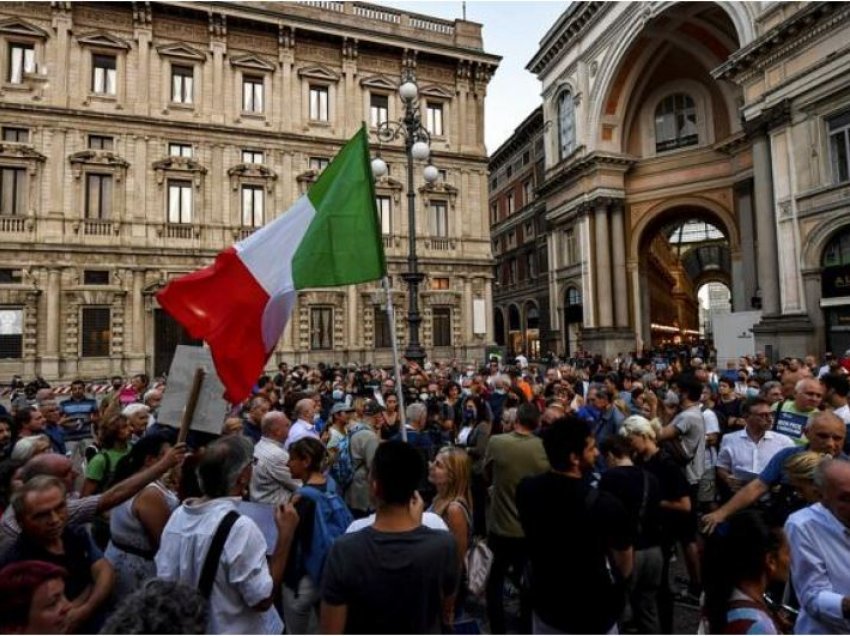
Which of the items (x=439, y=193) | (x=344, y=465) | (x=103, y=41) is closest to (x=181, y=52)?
(x=103, y=41)

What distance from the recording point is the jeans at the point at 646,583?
3.71 m

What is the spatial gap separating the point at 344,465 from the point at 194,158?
73.4ft

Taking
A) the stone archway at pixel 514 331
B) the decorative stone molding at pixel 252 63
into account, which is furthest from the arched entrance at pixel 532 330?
the decorative stone molding at pixel 252 63

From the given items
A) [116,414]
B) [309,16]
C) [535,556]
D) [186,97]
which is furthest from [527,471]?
[309,16]

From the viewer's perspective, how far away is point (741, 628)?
2.05 m

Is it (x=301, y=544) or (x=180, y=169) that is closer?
(x=301, y=544)

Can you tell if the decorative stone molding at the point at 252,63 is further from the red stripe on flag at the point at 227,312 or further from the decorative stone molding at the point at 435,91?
Answer: the red stripe on flag at the point at 227,312

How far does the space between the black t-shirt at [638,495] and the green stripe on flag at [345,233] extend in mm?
2423

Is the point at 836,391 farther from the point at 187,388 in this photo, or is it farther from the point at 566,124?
the point at 566,124

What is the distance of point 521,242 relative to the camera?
42.5 meters

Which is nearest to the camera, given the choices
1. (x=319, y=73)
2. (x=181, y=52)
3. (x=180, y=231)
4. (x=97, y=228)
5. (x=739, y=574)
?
(x=739, y=574)

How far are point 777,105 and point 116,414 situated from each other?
22453 millimetres

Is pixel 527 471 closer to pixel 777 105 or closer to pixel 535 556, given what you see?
pixel 535 556

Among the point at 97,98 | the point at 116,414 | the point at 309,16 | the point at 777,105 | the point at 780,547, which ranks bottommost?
the point at 780,547
